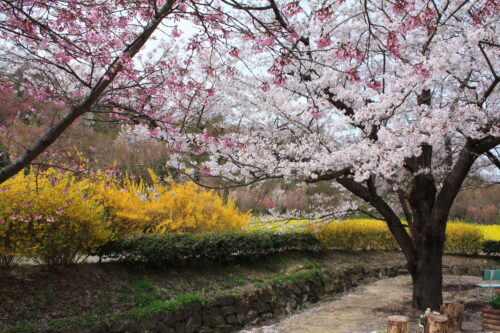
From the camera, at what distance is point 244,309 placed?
21.3 ft

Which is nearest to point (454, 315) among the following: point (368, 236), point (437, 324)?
point (437, 324)

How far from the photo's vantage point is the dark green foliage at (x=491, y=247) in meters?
12.6

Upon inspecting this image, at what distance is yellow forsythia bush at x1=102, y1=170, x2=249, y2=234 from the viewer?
707 cm

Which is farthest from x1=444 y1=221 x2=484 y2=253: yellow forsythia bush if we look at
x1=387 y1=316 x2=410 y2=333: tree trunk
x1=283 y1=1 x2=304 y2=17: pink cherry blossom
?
x1=283 y1=1 x2=304 y2=17: pink cherry blossom

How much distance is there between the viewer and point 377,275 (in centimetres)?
1077

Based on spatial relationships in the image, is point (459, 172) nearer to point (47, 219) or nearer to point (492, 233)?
point (47, 219)

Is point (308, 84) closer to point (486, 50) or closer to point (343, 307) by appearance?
point (486, 50)

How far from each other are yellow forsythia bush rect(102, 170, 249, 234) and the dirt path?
2555 millimetres

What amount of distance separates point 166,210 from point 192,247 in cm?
123

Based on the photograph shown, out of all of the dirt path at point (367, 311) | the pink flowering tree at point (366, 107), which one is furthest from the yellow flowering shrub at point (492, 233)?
the pink flowering tree at point (366, 107)

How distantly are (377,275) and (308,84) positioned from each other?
6.21 m

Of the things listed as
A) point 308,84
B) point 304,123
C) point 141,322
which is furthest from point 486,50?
point 141,322

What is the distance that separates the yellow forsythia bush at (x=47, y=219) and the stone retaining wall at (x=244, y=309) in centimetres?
143

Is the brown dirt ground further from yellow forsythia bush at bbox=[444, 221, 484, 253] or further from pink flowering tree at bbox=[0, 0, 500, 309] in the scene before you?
yellow forsythia bush at bbox=[444, 221, 484, 253]
